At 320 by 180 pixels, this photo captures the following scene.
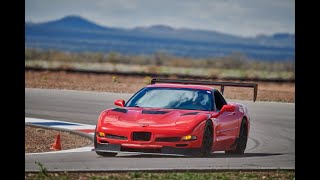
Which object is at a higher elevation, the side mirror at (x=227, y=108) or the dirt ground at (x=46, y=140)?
the side mirror at (x=227, y=108)

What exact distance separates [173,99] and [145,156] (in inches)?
40.6

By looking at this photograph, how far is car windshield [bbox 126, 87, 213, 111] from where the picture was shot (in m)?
15.9

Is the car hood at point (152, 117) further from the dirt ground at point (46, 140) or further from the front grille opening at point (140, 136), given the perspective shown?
the dirt ground at point (46, 140)

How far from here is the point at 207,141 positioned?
15266 mm

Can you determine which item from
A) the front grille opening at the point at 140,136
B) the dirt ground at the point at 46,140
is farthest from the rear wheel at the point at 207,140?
the dirt ground at the point at 46,140

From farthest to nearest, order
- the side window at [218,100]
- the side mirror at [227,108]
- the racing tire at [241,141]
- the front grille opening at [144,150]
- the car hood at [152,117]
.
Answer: the racing tire at [241,141], the side window at [218,100], the side mirror at [227,108], the car hood at [152,117], the front grille opening at [144,150]

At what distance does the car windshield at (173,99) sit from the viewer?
1588 centimetres

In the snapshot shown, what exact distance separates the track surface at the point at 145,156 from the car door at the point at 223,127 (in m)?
0.26

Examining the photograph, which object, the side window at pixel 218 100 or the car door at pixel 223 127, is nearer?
the car door at pixel 223 127
